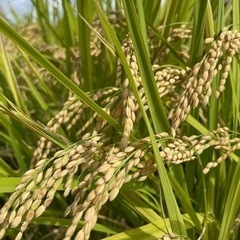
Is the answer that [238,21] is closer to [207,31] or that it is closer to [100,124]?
[207,31]

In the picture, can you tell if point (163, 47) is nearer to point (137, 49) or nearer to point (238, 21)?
point (238, 21)

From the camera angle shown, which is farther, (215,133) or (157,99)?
(215,133)

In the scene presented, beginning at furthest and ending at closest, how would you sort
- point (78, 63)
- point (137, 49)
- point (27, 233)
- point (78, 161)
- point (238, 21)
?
point (78, 63), point (27, 233), point (238, 21), point (137, 49), point (78, 161)

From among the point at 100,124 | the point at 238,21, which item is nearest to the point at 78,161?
the point at 100,124

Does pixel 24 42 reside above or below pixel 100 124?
above

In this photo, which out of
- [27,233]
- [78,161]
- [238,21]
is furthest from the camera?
[27,233]

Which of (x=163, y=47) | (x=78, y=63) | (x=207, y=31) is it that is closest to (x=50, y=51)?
(x=78, y=63)

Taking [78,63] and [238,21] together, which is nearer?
[238,21]

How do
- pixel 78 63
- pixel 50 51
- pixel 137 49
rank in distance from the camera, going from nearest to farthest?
pixel 137 49
pixel 78 63
pixel 50 51

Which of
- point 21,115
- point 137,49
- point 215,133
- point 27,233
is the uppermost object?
point 137,49
